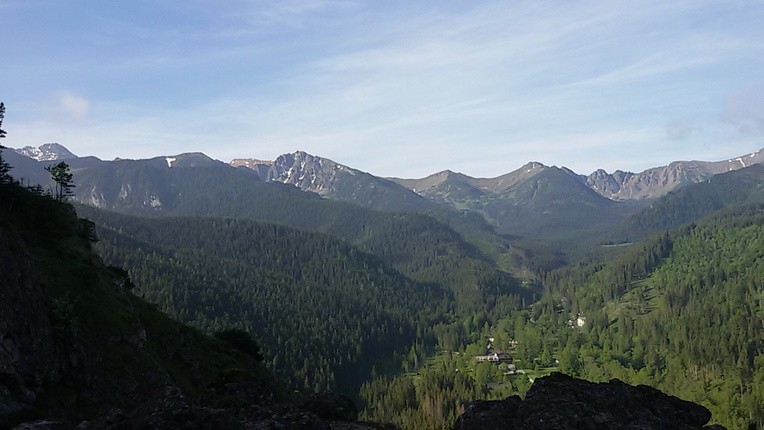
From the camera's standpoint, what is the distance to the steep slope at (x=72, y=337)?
46906 mm

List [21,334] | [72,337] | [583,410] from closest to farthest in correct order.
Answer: [583,410], [21,334], [72,337]

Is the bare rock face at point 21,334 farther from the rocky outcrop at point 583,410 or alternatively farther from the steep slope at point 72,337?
the rocky outcrop at point 583,410

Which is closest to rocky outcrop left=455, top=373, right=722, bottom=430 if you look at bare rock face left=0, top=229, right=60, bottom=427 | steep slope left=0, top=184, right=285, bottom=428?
steep slope left=0, top=184, right=285, bottom=428

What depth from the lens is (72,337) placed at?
185 ft

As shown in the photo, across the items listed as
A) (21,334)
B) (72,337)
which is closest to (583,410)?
(21,334)

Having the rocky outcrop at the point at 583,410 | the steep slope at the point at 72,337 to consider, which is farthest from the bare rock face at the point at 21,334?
the rocky outcrop at the point at 583,410

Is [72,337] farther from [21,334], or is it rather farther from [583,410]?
[583,410]

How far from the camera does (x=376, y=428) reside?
1753 inches

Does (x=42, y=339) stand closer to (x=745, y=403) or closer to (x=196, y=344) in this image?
(x=196, y=344)

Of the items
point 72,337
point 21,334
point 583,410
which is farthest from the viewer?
point 72,337

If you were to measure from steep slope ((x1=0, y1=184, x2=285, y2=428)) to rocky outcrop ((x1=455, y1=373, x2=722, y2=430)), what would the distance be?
97.3ft

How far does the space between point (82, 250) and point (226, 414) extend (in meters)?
65.4

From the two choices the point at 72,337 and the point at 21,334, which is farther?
the point at 72,337

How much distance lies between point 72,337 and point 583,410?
5316cm
